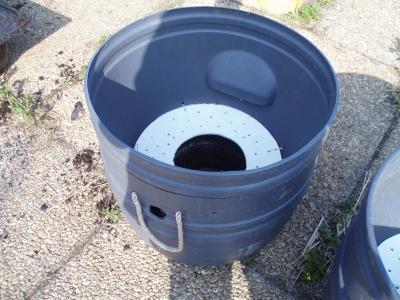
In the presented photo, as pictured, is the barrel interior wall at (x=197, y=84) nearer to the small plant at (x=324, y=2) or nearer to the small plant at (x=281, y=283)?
the small plant at (x=281, y=283)

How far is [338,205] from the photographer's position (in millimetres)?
2268

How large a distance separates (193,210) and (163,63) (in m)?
0.93

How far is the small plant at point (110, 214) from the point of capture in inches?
84.9

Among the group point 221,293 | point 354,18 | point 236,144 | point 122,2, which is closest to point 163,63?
point 236,144

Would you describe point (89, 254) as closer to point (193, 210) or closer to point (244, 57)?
point (193, 210)

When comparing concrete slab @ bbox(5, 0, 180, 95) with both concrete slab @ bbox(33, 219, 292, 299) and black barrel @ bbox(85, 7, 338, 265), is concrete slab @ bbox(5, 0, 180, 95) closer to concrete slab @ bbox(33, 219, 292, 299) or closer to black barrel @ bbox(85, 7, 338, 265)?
black barrel @ bbox(85, 7, 338, 265)

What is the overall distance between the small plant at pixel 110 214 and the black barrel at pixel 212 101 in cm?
31

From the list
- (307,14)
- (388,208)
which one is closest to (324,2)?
(307,14)

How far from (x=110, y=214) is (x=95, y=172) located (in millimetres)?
284

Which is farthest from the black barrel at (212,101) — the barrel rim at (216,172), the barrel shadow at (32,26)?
the barrel shadow at (32,26)

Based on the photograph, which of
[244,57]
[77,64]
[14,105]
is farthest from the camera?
[77,64]

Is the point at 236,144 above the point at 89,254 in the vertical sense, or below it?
above

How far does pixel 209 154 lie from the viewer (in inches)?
88.9

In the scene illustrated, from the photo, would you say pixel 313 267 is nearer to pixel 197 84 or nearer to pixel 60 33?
pixel 197 84
